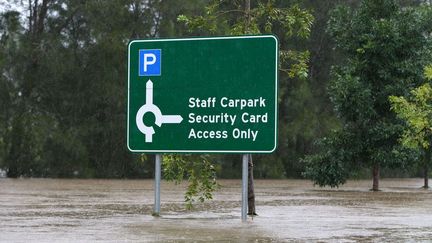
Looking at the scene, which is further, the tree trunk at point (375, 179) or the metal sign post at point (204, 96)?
the tree trunk at point (375, 179)

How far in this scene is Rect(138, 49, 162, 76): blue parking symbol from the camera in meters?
17.4

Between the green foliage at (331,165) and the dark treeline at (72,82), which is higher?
the dark treeline at (72,82)

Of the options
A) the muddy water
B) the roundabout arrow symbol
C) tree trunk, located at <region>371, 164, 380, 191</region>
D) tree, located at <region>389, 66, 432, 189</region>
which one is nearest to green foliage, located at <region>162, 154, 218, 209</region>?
the muddy water

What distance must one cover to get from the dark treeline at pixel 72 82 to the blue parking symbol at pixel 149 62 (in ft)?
94.1

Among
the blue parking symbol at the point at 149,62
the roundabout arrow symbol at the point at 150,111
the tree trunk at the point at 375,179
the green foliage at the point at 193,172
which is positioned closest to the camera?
the roundabout arrow symbol at the point at 150,111

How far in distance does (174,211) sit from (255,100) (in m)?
4.12

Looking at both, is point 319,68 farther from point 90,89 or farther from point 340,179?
point 340,179

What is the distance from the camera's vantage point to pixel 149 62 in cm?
1748

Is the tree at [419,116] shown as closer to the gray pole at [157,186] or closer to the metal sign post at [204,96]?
the metal sign post at [204,96]

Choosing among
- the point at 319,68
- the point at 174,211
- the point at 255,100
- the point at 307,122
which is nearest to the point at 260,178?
the point at 307,122

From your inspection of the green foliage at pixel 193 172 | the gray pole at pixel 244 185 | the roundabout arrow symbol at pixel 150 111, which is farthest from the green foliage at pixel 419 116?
the roundabout arrow symbol at pixel 150 111

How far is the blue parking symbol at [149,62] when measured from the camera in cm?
1742

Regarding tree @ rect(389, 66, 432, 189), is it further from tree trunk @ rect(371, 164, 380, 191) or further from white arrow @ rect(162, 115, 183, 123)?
tree trunk @ rect(371, 164, 380, 191)

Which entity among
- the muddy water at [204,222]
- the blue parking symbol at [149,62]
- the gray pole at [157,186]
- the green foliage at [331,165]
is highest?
the blue parking symbol at [149,62]
